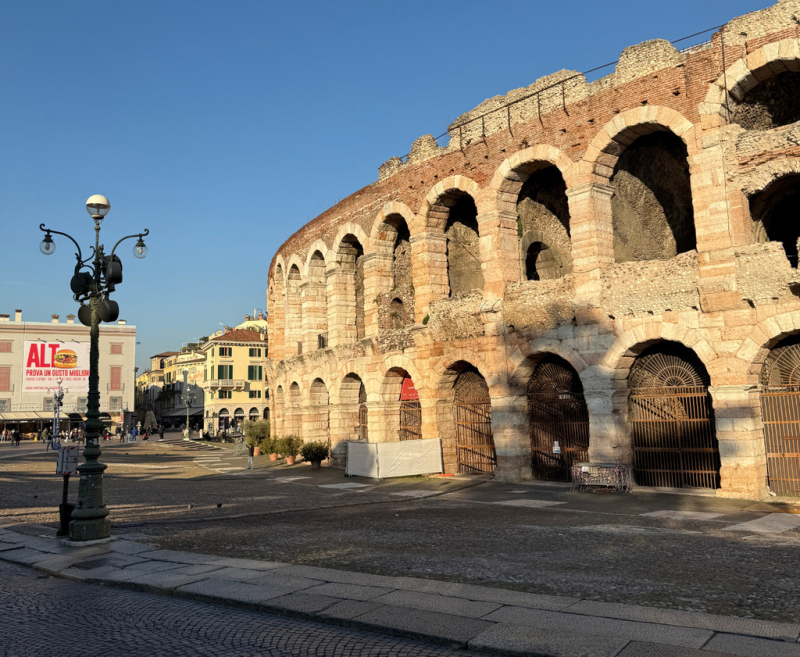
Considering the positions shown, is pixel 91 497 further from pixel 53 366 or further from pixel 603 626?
pixel 53 366

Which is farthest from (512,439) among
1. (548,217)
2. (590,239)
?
(548,217)

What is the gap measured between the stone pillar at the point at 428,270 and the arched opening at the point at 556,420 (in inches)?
185

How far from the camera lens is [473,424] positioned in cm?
2277

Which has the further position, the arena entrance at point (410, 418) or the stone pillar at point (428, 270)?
the arena entrance at point (410, 418)

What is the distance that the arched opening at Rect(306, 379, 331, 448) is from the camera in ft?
101

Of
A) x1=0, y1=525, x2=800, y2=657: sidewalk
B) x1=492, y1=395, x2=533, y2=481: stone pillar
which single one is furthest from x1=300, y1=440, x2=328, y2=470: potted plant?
x1=0, y1=525, x2=800, y2=657: sidewalk

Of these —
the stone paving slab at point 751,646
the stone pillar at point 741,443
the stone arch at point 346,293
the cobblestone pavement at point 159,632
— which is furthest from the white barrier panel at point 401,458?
the stone paving slab at point 751,646

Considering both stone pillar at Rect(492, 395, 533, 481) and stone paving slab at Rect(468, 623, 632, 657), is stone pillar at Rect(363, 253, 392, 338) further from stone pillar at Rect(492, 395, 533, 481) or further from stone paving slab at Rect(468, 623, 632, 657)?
stone paving slab at Rect(468, 623, 632, 657)

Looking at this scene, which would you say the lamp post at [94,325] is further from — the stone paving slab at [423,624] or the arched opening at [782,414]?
the arched opening at [782,414]

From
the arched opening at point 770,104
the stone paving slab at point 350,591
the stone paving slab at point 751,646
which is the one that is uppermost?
the arched opening at point 770,104

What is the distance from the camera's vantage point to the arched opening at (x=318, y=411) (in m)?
30.9

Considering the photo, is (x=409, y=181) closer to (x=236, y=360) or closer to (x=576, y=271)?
(x=576, y=271)

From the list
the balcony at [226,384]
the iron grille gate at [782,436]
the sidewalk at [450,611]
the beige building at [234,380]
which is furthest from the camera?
the beige building at [234,380]

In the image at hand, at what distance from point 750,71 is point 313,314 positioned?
814 inches
